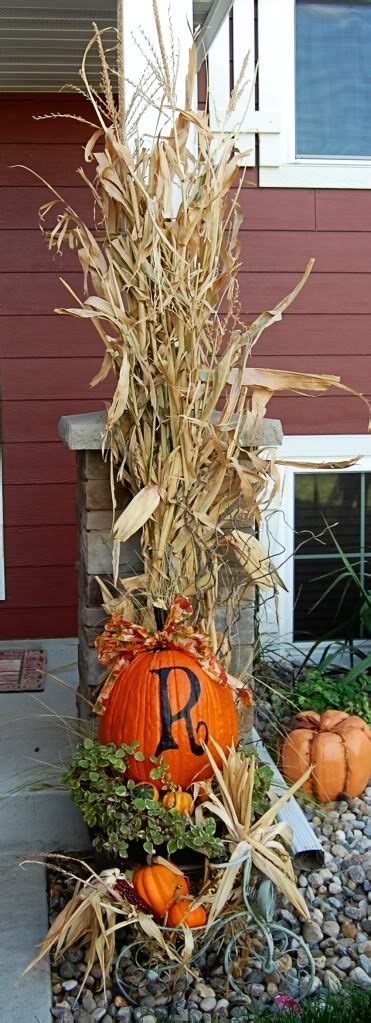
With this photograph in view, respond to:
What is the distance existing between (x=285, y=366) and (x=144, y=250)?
81.8 inches

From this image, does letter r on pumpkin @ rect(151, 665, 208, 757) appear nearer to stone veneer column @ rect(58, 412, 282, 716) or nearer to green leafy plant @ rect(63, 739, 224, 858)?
green leafy plant @ rect(63, 739, 224, 858)

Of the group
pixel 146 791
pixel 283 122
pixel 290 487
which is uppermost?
pixel 283 122

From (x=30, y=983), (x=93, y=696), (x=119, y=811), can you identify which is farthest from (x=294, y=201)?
(x=30, y=983)

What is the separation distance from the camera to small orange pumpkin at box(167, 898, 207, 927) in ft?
7.06

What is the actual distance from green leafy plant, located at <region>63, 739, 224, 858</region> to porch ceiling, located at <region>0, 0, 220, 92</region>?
8.01ft

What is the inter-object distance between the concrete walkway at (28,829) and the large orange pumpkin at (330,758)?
64 centimetres

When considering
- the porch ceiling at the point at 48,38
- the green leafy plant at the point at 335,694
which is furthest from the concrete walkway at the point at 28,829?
the porch ceiling at the point at 48,38

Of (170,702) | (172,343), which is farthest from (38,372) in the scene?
(170,702)

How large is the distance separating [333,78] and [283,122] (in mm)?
301

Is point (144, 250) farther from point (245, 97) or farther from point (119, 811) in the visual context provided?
point (245, 97)

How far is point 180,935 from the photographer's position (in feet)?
7.17

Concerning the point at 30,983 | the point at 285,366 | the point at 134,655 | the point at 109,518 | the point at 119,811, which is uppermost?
the point at 285,366

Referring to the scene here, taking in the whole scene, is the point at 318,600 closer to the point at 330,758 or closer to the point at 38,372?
the point at 38,372

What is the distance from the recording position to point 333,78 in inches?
171
